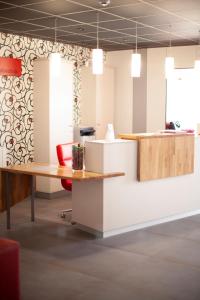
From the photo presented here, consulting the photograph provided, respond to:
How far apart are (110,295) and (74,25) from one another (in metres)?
3.88

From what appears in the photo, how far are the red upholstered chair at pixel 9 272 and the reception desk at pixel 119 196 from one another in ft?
6.46

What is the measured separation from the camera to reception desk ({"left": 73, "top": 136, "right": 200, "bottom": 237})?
199 inches

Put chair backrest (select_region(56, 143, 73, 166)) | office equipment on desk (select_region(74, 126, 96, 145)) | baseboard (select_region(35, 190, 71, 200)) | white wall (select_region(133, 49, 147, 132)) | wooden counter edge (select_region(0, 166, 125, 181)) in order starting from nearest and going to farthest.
→ wooden counter edge (select_region(0, 166, 125, 181)) < chair backrest (select_region(56, 143, 73, 166)) < baseboard (select_region(35, 190, 71, 200)) < office equipment on desk (select_region(74, 126, 96, 145)) < white wall (select_region(133, 49, 147, 132))

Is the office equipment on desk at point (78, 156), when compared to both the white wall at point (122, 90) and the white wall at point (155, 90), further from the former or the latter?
the white wall at point (122, 90)

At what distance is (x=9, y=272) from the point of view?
312cm

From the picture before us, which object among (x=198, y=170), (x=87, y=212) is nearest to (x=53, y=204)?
(x=87, y=212)

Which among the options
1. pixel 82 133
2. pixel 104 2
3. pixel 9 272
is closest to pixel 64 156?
pixel 104 2

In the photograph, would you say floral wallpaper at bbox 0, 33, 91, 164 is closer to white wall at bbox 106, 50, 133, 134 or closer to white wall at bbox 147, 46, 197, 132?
white wall at bbox 106, 50, 133, 134

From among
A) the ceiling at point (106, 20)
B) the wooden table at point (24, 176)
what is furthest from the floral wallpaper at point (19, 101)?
the wooden table at point (24, 176)

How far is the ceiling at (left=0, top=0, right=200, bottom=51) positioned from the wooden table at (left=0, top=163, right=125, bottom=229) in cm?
181

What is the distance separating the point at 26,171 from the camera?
511 cm

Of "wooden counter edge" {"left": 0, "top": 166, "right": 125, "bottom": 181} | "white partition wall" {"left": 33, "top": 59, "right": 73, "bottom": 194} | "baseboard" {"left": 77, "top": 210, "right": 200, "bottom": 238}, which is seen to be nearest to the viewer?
"wooden counter edge" {"left": 0, "top": 166, "right": 125, "bottom": 181}

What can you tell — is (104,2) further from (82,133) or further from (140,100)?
(140,100)

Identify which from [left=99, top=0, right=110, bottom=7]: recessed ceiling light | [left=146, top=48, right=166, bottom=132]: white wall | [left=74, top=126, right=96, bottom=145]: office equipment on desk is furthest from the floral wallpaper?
[left=99, top=0, right=110, bottom=7]: recessed ceiling light
